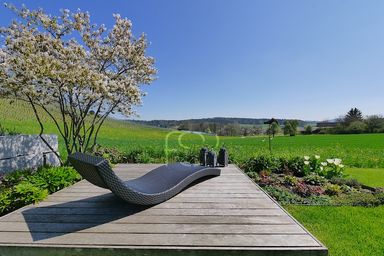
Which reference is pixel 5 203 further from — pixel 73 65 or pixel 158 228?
pixel 73 65

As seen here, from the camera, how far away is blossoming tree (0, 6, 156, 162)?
630 cm

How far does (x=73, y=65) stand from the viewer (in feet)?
21.6

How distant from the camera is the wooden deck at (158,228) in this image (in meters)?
2.05

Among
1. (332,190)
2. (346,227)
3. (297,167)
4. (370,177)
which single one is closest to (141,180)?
(346,227)

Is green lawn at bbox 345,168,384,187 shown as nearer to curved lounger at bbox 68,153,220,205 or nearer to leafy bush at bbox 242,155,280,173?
leafy bush at bbox 242,155,280,173

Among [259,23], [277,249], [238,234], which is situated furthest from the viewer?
[259,23]

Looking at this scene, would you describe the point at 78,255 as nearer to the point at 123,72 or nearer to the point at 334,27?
the point at 123,72

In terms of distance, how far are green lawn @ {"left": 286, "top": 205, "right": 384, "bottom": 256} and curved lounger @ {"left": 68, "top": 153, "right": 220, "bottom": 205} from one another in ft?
5.12

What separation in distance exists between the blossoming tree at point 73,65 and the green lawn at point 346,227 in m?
4.82

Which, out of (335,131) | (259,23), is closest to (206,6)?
(259,23)

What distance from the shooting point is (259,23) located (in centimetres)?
974

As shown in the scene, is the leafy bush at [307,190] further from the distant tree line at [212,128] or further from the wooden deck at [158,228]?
the wooden deck at [158,228]

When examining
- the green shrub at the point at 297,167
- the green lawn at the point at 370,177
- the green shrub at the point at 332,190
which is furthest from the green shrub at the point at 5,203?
the green lawn at the point at 370,177

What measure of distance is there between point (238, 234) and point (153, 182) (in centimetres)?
174
